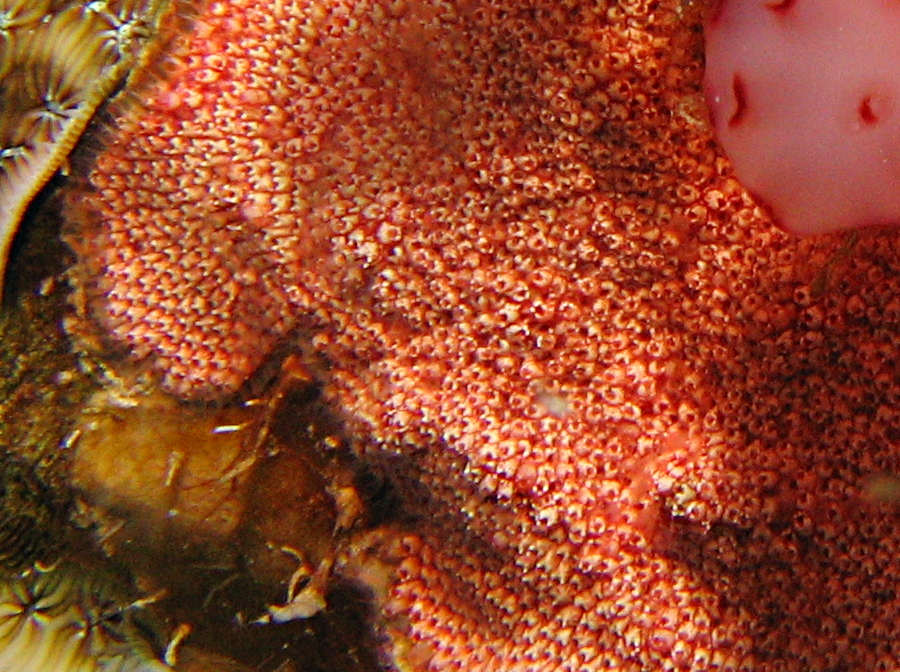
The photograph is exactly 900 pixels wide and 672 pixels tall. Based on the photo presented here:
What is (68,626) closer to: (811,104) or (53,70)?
(53,70)

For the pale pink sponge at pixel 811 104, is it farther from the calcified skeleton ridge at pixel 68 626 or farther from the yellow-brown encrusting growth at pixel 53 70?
the calcified skeleton ridge at pixel 68 626

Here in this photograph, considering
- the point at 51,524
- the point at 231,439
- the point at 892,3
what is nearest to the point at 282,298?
the point at 231,439

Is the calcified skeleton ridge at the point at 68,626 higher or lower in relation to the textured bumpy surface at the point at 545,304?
lower

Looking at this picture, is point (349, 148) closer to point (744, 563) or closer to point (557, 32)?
point (557, 32)

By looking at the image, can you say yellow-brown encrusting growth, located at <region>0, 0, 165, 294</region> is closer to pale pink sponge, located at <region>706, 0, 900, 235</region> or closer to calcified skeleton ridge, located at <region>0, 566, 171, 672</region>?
calcified skeleton ridge, located at <region>0, 566, 171, 672</region>

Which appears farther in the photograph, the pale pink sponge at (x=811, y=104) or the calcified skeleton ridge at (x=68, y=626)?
the calcified skeleton ridge at (x=68, y=626)

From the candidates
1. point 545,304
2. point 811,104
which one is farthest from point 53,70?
point 811,104

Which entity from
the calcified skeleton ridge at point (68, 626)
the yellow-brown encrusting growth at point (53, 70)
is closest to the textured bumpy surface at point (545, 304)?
the yellow-brown encrusting growth at point (53, 70)

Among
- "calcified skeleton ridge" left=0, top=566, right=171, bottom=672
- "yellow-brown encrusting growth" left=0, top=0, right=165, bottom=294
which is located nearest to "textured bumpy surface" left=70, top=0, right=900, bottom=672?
"yellow-brown encrusting growth" left=0, top=0, right=165, bottom=294
